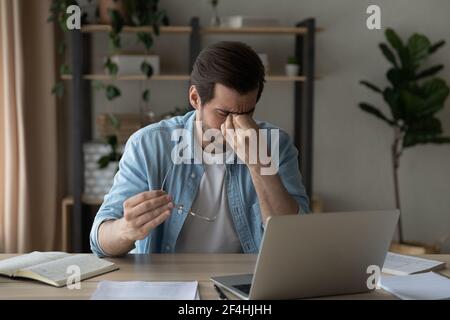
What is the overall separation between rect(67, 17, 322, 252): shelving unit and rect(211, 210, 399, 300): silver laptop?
2.24 m

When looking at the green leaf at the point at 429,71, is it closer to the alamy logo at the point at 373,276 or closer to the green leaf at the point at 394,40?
the green leaf at the point at 394,40

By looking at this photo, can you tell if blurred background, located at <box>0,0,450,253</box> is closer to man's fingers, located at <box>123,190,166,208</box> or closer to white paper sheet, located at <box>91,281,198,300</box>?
man's fingers, located at <box>123,190,166,208</box>

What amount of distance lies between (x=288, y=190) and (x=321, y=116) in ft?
6.88

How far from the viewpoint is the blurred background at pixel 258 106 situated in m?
3.51

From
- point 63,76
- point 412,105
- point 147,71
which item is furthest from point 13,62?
point 412,105

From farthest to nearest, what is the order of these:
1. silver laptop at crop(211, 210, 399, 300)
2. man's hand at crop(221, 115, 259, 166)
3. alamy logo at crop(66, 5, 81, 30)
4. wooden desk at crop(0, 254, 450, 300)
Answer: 1. alamy logo at crop(66, 5, 81, 30)
2. man's hand at crop(221, 115, 259, 166)
3. wooden desk at crop(0, 254, 450, 300)
4. silver laptop at crop(211, 210, 399, 300)

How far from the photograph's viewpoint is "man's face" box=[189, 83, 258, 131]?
178 centimetres

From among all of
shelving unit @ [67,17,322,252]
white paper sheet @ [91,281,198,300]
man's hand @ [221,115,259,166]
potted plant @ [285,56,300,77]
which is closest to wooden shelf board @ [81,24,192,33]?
shelving unit @ [67,17,322,252]

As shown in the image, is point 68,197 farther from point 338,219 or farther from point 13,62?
point 338,219

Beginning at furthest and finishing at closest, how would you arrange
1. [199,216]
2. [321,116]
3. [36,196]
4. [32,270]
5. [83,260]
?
[321,116] < [36,196] < [199,216] < [83,260] < [32,270]

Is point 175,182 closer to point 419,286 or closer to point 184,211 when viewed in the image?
point 184,211

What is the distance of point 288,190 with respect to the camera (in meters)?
1.94

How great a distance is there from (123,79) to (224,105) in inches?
75.2

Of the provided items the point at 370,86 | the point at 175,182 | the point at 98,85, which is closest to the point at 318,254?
the point at 175,182
